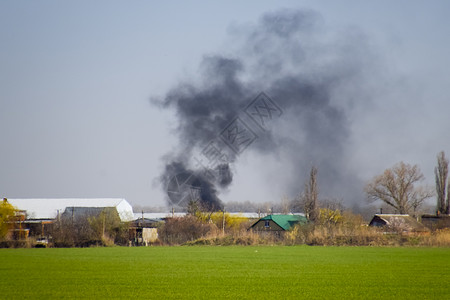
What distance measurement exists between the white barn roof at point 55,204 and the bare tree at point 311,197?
26.2m

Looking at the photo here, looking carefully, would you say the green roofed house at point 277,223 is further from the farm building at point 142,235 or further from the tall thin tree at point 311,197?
the farm building at point 142,235

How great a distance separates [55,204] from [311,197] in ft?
119

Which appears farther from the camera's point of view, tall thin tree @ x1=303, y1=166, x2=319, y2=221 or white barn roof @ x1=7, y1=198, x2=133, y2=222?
white barn roof @ x1=7, y1=198, x2=133, y2=222

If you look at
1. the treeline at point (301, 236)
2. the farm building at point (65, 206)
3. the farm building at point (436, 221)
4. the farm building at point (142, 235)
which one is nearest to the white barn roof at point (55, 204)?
the farm building at point (65, 206)

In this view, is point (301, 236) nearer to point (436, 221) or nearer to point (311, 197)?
point (311, 197)

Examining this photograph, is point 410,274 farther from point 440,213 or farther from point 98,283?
point 440,213

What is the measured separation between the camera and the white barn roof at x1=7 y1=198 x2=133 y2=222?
68.0 m

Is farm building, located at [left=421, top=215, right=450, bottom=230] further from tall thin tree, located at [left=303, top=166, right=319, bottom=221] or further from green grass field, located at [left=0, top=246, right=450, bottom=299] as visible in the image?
green grass field, located at [left=0, top=246, right=450, bottom=299]

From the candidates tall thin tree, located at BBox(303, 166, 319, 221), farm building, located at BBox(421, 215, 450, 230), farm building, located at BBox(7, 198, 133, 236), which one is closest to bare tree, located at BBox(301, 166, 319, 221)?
tall thin tree, located at BBox(303, 166, 319, 221)

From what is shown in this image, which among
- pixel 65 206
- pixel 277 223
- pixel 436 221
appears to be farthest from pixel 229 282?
pixel 65 206

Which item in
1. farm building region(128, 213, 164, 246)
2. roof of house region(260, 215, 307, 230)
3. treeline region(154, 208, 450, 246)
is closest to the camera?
treeline region(154, 208, 450, 246)

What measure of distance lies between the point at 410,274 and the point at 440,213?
144 ft

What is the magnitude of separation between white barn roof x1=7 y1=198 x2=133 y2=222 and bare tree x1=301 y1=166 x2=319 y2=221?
2616cm

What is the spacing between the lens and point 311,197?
4938 cm
